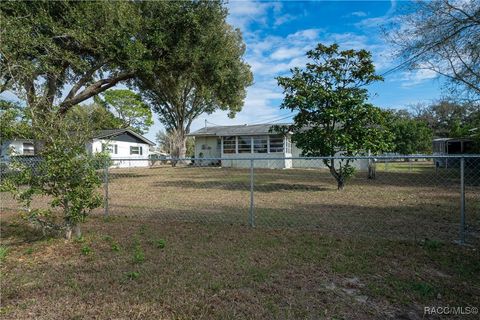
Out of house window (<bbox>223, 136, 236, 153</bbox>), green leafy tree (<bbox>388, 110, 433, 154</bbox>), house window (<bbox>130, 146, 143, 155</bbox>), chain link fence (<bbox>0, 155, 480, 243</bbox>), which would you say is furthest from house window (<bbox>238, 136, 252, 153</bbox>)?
green leafy tree (<bbox>388, 110, 433, 154</bbox>)

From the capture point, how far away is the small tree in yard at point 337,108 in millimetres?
10453

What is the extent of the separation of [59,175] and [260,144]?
69.1 feet

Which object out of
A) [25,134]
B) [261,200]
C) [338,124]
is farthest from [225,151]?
[25,134]

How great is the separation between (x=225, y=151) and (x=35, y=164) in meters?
21.9

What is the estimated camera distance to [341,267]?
3830 mm

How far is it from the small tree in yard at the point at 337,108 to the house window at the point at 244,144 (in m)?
14.4

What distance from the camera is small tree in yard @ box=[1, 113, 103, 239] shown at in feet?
15.5

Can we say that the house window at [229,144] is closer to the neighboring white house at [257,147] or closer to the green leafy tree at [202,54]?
the neighboring white house at [257,147]

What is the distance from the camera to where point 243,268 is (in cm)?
382

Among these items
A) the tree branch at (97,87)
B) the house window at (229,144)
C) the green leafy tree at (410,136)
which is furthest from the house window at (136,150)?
the green leafy tree at (410,136)

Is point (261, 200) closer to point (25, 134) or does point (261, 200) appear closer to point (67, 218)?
point (67, 218)

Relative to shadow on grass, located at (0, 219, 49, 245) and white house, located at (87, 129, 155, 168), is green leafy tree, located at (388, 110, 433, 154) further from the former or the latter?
shadow on grass, located at (0, 219, 49, 245)

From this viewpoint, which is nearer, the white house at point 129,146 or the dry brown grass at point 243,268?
the dry brown grass at point 243,268

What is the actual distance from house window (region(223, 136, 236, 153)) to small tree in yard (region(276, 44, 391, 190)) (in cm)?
1539
